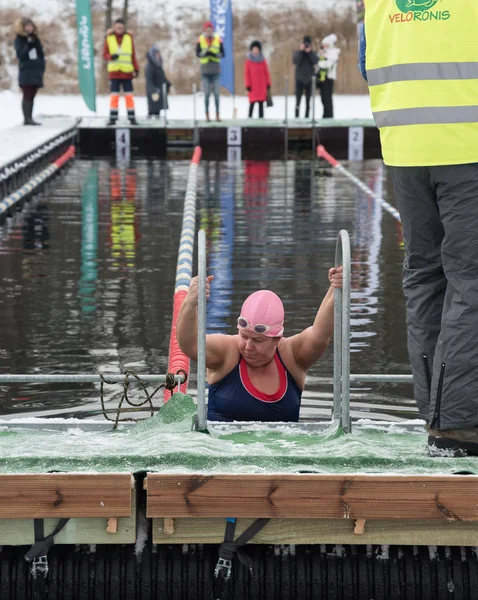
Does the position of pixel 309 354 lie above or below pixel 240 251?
above

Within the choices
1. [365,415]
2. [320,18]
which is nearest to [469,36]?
[365,415]

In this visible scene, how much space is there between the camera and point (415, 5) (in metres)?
4.29

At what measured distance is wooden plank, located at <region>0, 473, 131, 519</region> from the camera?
4.10 m

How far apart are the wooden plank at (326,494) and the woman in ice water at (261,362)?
59.1 inches

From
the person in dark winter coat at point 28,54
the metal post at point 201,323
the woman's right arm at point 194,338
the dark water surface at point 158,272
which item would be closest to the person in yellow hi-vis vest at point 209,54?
the person in dark winter coat at point 28,54

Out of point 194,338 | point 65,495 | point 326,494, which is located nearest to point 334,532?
point 326,494

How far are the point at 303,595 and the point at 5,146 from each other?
16.7 metres

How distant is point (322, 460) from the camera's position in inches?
173

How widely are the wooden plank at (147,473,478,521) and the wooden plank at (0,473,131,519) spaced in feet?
0.33

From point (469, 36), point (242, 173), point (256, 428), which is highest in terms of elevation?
point (469, 36)

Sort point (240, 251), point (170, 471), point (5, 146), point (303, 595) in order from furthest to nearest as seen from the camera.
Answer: point (5, 146)
point (240, 251)
point (303, 595)
point (170, 471)

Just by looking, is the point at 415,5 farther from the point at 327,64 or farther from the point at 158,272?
the point at 327,64

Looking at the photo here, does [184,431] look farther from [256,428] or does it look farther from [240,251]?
[240,251]

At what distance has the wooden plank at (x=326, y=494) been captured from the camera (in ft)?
13.5
